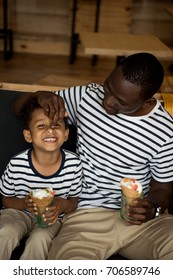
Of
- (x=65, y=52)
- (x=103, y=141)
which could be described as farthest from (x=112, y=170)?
(x=65, y=52)

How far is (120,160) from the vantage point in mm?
1601

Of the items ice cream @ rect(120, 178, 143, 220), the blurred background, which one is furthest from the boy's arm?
the blurred background

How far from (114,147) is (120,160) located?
0.19 ft

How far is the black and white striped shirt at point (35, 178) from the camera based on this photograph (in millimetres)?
1556

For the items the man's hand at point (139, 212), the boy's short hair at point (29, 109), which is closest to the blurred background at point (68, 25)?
the boy's short hair at point (29, 109)

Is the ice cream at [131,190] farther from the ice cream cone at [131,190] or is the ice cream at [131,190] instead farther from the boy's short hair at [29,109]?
the boy's short hair at [29,109]

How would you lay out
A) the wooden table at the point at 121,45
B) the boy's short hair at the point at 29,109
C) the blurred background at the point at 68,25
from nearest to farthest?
1. the boy's short hair at the point at 29,109
2. the wooden table at the point at 121,45
3. the blurred background at the point at 68,25

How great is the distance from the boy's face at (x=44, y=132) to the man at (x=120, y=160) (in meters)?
0.04

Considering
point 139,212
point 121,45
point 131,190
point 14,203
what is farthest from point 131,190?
point 121,45

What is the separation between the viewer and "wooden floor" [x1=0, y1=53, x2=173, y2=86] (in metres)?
4.53

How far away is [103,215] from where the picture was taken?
1.59 meters

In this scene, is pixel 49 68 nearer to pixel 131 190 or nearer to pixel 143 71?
pixel 143 71
